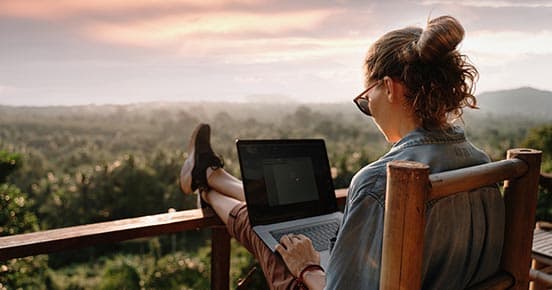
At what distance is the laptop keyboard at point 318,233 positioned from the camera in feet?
4.64

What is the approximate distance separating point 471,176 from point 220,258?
1.30 m

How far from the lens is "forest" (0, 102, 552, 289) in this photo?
20.0 feet

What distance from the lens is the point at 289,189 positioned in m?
1.57

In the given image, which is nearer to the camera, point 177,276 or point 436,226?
point 436,226

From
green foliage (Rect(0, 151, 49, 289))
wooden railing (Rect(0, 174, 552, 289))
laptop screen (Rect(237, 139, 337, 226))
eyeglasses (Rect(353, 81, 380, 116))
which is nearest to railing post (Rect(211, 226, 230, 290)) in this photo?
wooden railing (Rect(0, 174, 552, 289))

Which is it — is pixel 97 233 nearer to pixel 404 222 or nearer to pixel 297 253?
pixel 297 253

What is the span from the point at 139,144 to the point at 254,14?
7.08 m

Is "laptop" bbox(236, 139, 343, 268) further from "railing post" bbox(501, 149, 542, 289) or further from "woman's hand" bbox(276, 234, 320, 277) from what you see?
"railing post" bbox(501, 149, 542, 289)

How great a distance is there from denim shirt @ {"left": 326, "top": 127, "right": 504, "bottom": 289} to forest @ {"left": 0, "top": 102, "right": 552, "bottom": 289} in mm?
2787

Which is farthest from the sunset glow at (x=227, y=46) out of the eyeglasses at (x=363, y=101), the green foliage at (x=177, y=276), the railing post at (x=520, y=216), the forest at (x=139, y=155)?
the green foliage at (x=177, y=276)

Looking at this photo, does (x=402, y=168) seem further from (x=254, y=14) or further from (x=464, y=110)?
(x=254, y=14)

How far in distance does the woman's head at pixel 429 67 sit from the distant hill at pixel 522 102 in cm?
309

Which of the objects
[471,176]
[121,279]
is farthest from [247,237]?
[121,279]

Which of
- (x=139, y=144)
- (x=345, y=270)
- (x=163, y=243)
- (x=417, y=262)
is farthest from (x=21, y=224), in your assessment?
(x=163, y=243)
